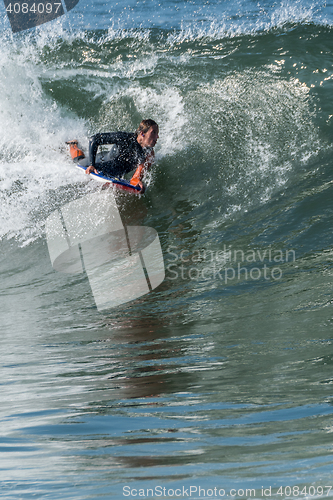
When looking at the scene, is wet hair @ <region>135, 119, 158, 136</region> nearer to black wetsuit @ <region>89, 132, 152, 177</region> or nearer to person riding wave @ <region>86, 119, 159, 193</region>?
person riding wave @ <region>86, 119, 159, 193</region>

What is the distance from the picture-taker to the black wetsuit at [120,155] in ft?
19.9

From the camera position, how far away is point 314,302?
3.34 meters

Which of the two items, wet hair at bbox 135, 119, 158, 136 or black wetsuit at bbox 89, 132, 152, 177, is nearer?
wet hair at bbox 135, 119, 158, 136

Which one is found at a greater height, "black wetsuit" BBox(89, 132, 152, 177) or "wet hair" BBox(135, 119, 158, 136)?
"wet hair" BBox(135, 119, 158, 136)

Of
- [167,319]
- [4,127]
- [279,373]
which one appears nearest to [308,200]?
[167,319]

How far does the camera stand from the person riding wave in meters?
6.00

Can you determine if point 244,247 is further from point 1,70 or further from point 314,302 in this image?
point 1,70

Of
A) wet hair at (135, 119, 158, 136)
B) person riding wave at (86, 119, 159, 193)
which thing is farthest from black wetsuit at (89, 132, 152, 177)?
wet hair at (135, 119, 158, 136)

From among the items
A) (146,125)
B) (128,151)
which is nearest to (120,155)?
(128,151)

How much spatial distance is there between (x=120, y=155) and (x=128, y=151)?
12 cm

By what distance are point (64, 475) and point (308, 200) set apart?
4477 millimetres

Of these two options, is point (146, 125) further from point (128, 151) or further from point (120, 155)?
point (120, 155)

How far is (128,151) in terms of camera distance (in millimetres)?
6176

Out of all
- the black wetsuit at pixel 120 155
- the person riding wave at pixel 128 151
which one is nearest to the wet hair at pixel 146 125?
the person riding wave at pixel 128 151
